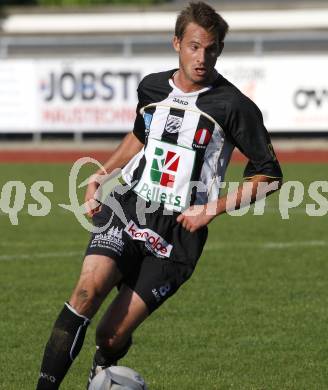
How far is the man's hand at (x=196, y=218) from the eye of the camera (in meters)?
5.91

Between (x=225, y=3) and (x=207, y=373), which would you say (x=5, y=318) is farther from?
(x=225, y=3)

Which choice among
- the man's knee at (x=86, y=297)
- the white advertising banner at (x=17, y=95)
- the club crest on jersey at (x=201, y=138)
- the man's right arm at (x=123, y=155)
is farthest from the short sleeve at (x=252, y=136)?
the white advertising banner at (x=17, y=95)

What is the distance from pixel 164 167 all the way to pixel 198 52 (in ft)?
2.22

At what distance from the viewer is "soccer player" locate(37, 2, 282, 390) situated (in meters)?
5.92

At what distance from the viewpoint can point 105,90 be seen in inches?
1016

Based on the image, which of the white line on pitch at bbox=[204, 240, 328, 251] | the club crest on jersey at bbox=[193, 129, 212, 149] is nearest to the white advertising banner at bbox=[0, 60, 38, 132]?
the white line on pitch at bbox=[204, 240, 328, 251]

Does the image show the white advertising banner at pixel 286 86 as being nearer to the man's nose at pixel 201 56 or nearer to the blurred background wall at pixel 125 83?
the blurred background wall at pixel 125 83

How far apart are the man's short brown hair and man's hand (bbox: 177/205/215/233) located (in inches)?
37.3

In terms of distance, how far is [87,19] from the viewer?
37656mm

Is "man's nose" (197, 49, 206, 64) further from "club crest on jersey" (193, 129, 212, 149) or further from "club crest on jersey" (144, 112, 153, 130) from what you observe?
"club crest on jersey" (144, 112, 153, 130)

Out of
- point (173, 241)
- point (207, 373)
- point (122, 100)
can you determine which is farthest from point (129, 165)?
point (122, 100)

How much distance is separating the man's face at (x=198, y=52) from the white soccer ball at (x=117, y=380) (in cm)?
166

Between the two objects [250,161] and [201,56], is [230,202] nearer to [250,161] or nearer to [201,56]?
[250,161]

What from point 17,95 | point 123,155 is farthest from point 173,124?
point 17,95
